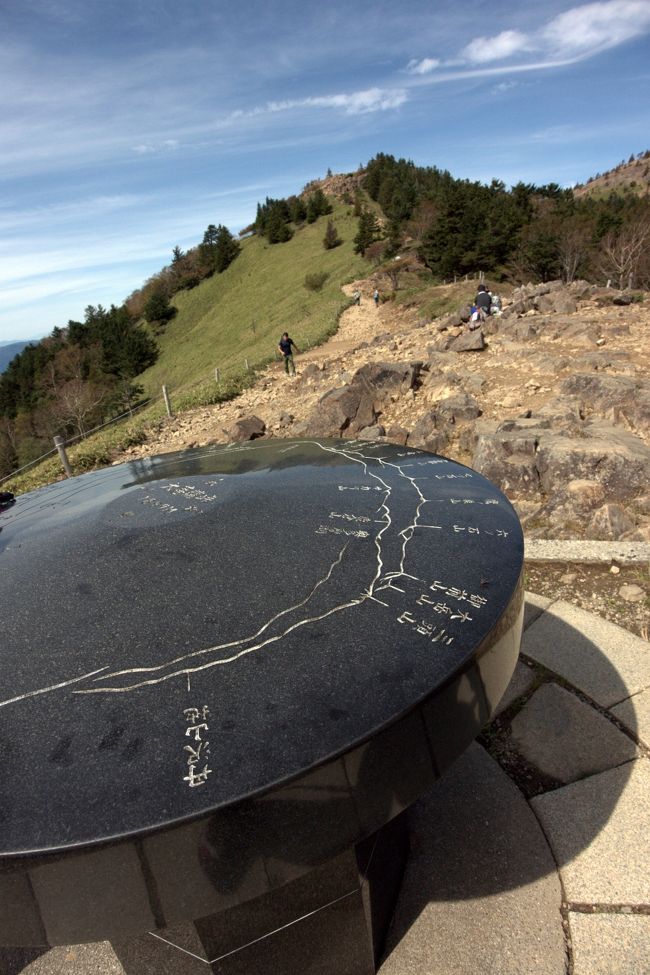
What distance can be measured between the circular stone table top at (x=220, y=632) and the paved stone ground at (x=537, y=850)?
1.21 metres

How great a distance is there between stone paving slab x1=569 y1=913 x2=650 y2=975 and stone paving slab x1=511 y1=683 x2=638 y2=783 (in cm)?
66

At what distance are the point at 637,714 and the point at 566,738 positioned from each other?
46 centimetres

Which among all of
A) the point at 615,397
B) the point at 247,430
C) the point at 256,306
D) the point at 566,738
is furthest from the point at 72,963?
the point at 256,306

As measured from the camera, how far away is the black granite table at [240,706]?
4.01ft

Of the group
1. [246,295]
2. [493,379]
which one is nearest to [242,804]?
[493,379]

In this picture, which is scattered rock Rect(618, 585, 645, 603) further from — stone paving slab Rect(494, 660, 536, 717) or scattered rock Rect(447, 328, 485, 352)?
scattered rock Rect(447, 328, 485, 352)

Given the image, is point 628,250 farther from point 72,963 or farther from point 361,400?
point 72,963

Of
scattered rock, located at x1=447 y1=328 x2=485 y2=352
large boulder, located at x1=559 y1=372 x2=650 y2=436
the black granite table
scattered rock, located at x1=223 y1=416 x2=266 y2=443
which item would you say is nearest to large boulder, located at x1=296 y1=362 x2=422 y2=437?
scattered rock, located at x1=223 y1=416 x2=266 y2=443

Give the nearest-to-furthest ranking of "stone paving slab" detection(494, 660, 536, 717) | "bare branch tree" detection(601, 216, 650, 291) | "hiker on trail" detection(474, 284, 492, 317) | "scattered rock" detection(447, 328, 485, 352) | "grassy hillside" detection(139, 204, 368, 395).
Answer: "stone paving slab" detection(494, 660, 536, 717)
"scattered rock" detection(447, 328, 485, 352)
"hiker on trail" detection(474, 284, 492, 317)
"bare branch tree" detection(601, 216, 650, 291)
"grassy hillside" detection(139, 204, 368, 395)

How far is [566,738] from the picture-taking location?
302cm

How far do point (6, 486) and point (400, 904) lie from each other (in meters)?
17.6

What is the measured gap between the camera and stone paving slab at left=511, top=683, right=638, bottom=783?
2852mm

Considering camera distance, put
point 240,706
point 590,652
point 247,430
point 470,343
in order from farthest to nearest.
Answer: point 470,343 < point 247,430 < point 590,652 < point 240,706

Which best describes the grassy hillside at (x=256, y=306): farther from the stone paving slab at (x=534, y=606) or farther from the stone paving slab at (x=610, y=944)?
the stone paving slab at (x=610, y=944)
